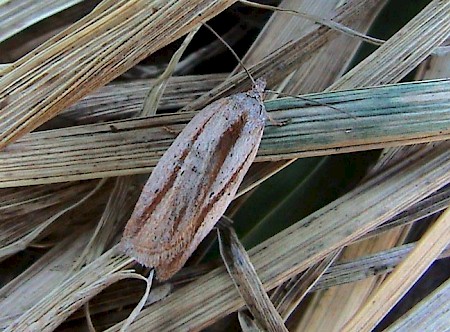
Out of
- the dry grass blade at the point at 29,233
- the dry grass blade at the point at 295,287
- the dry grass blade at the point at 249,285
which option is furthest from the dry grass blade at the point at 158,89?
the dry grass blade at the point at 295,287

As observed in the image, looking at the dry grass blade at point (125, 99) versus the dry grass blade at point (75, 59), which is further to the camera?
the dry grass blade at point (125, 99)

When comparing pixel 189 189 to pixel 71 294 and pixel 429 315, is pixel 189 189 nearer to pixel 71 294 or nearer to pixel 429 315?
pixel 71 294

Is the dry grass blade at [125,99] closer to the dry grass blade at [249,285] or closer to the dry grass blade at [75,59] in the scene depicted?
the dry grass blade at [75,59]

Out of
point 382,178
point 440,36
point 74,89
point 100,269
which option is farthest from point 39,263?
point 440,36

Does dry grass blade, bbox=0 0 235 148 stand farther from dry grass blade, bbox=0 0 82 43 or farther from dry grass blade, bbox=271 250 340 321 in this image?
dry grass blade, bbox=271 250 340 321

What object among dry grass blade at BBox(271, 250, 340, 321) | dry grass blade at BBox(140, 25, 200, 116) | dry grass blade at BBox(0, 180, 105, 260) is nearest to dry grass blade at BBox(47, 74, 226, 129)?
dry grass blade at BBox(140, 25, 200, 116)
